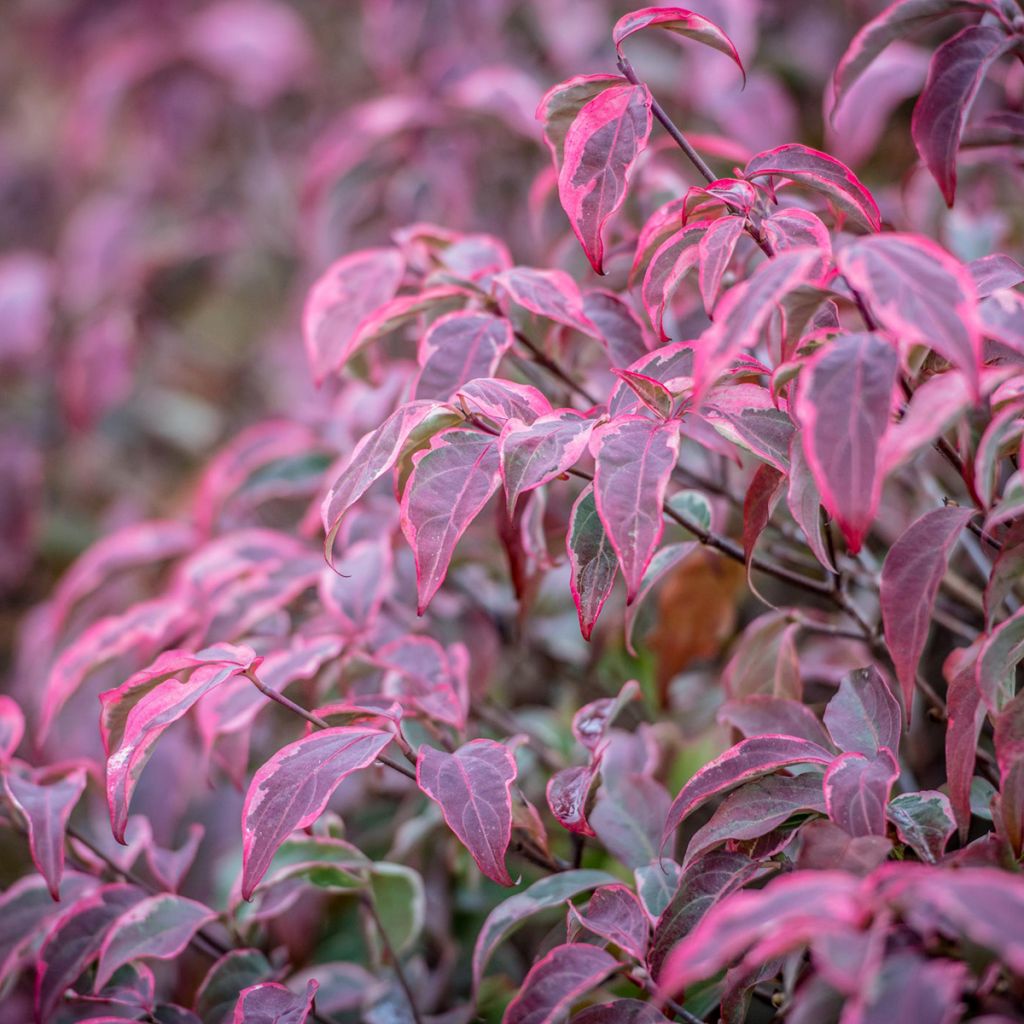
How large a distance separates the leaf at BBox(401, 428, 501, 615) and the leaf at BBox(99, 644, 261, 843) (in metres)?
0.15

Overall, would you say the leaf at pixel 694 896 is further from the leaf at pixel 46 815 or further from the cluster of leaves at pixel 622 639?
the leaf at pixel 46 815

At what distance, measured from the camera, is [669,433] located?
61 cm

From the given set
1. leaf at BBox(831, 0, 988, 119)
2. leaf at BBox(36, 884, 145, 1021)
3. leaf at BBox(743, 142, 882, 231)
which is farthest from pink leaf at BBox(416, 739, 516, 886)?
leaf at BBox(831, 0, 988, 119)

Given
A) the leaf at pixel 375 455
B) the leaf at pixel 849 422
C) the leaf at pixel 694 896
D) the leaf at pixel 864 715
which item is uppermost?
the leaf at pixel 375 455

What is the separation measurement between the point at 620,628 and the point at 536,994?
510 mm

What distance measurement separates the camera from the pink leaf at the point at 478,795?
0.62 m

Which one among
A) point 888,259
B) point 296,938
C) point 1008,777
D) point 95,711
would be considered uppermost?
point 888,259

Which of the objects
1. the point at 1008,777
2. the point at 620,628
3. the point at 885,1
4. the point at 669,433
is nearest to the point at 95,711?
the point at 620,628

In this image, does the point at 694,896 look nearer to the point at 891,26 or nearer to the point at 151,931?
the point at 151,931

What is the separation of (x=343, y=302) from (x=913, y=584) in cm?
55

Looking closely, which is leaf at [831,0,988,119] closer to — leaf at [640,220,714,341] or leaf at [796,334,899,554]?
leaf at [640,220,714,341]

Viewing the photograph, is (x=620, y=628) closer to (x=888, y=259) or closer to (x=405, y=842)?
(x=405, y=842)

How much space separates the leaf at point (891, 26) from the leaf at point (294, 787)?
621 mm

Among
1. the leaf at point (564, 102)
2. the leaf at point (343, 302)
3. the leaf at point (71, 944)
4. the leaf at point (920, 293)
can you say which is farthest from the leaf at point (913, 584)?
the leaf at point (71, 944)
